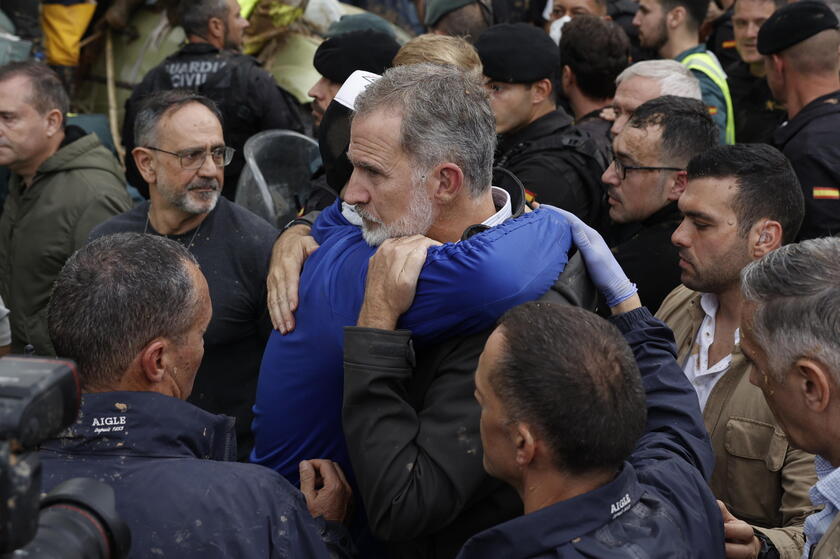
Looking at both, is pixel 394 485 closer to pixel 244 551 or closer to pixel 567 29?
pixel 244 551

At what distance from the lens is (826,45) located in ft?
16.3

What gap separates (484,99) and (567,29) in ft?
11.0

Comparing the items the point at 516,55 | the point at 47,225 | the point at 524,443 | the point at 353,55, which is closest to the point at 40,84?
the point at 47,225

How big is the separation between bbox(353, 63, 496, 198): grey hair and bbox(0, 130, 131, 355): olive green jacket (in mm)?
2853

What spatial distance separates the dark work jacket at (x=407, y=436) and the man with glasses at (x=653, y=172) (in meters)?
1.91

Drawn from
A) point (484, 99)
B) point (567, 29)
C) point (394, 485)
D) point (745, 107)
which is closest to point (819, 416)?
point (394, 485)

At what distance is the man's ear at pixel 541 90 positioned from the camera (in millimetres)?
4949

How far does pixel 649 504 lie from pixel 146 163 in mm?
Result: 2999

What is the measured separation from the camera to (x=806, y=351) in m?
2.23

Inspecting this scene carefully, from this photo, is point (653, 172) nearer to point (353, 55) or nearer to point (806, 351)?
point (353, 55)

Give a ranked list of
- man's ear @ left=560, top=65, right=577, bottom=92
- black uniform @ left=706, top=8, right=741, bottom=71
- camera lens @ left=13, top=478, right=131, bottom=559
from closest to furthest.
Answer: camera lens @ left=13, top=478, right=131, bottom=559, man's ear @ left=560, top=65, right=577, bottom=92, black uniform @ left=706, top=8, right=741, bottom=71

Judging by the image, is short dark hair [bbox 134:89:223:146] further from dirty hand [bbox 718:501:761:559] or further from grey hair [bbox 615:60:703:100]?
dirty hand [bbox 718:501:761:559]

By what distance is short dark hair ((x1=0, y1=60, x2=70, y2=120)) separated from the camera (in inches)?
208

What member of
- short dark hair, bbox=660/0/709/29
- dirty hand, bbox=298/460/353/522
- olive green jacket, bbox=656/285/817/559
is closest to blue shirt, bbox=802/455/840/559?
olive green jacket, bbox=656/285/817/559
